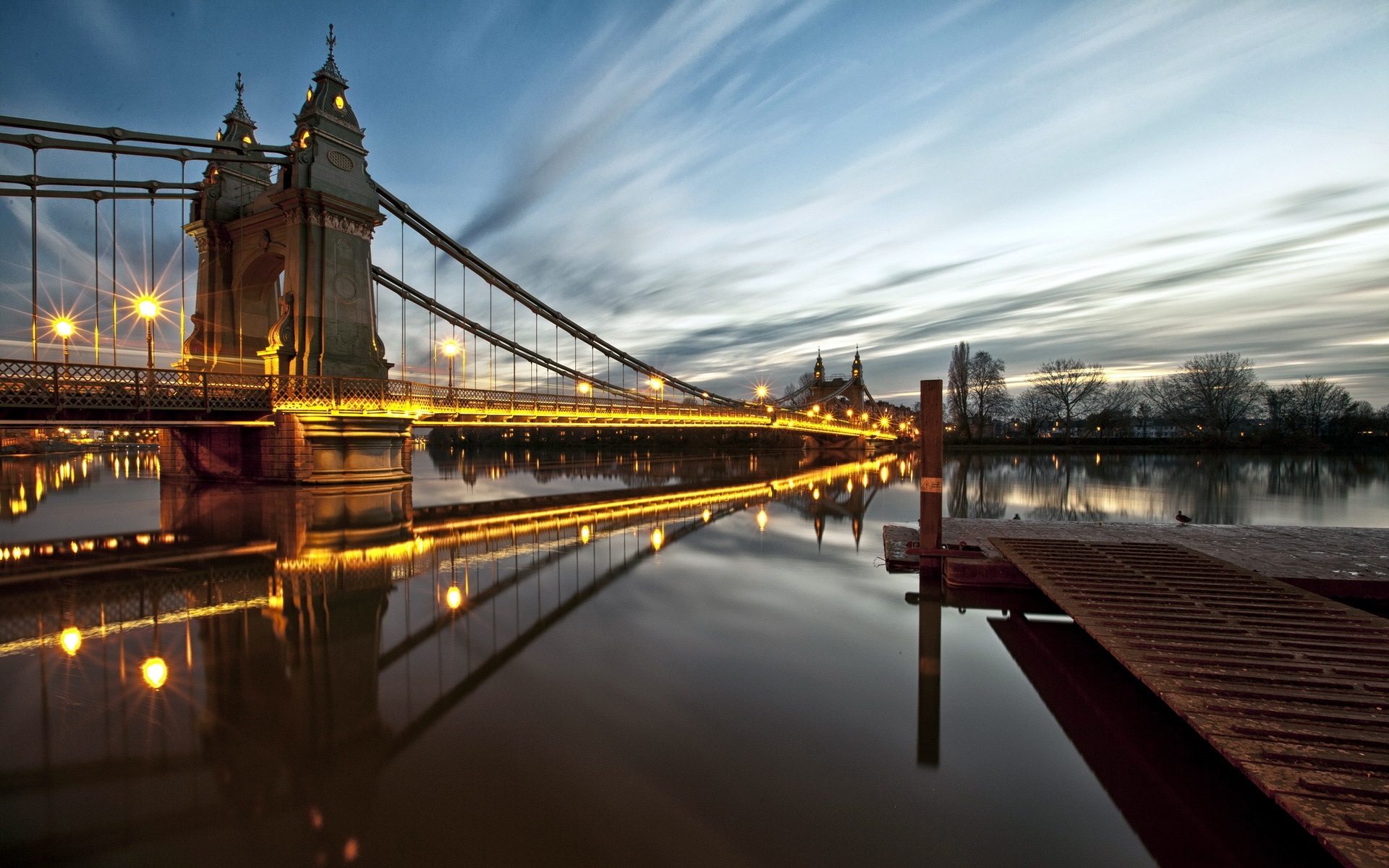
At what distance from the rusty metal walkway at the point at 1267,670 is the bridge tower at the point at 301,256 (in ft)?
71.6

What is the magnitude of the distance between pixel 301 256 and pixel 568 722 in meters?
21.7

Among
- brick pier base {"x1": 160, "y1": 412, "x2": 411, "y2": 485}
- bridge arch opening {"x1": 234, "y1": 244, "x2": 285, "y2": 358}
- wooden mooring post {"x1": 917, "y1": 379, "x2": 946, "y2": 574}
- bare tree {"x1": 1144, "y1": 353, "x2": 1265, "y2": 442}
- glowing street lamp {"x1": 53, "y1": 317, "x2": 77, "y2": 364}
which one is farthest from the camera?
bare tree {"x1": 1144, "y1": 353, "x2": 1265, "y2": 442}

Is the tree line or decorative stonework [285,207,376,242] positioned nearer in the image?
decorative stonework [285,207,376,242]

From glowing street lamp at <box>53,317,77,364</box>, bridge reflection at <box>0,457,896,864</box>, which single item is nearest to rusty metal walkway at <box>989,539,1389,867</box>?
bridge reflection at <box>0,457,896,864</box>

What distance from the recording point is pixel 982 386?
8106 centimetres

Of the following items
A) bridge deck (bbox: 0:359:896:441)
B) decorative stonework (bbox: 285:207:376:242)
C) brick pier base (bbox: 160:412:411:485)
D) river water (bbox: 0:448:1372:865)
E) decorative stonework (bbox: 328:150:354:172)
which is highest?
decorative stonework (bbox: 328:150:354:172)

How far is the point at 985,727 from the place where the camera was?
4.70 meters

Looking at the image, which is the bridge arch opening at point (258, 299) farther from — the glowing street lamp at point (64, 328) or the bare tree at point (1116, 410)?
the bare tree at point (1116, 410)

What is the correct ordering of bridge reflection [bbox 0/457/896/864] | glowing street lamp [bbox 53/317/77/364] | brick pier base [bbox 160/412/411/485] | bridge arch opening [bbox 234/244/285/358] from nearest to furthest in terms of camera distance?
bridge reflection [bbox 0/457/896/864] < glowing street lamp [bbox 53/317/77/364] < brick pier base [bbox 160/412/411/485] < bridge arch opening [bbox 234/244/285/358]

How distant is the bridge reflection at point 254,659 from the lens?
3516 millimetres

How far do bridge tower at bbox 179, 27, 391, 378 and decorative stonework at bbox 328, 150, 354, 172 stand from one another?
0.02 m

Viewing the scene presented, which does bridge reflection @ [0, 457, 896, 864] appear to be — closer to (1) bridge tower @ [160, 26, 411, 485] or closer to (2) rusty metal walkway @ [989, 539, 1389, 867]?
(2) rusty metal walkway @ [989, 539, 1389, 867]

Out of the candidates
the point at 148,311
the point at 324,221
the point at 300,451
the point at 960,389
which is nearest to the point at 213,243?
the point at 148,311

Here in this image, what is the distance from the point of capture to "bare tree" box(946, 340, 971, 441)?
80.5 m
